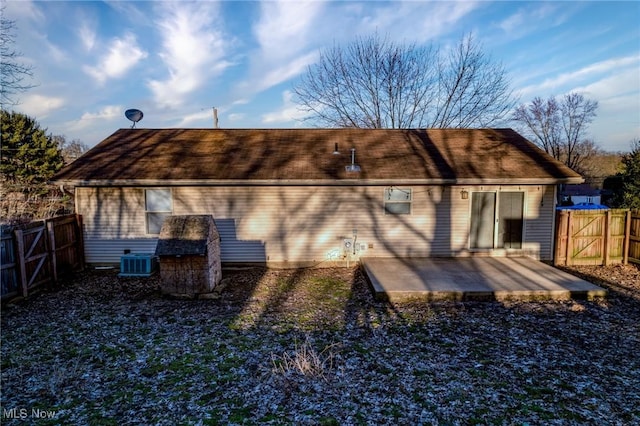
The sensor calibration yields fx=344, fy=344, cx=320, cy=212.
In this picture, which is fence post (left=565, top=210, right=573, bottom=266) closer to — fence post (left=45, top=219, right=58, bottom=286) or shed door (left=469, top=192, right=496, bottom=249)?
shed door (left=469, top=192, right=496, bottom=249)

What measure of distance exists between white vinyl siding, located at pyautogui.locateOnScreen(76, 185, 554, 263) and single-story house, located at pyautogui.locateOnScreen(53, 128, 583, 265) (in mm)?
27

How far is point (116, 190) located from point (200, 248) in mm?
3957

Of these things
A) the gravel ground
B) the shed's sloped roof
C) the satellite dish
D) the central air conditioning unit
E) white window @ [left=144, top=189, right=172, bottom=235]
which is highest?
the satellite dish

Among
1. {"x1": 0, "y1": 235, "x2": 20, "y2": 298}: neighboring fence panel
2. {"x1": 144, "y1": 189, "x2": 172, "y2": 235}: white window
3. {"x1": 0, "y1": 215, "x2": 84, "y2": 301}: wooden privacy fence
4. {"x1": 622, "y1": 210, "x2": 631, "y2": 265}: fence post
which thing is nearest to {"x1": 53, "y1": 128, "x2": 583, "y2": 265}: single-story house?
{"x1": 144, "y1": 189, "x2": 172, "y2": 235}: white window

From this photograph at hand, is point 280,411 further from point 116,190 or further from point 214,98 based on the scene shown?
point 214,98

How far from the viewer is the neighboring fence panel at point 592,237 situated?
908cm

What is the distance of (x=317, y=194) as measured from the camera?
9102mm

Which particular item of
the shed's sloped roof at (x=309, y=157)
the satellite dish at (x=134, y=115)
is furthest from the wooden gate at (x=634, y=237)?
the satellite dish at (x=134, y=115)

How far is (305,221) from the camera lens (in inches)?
360

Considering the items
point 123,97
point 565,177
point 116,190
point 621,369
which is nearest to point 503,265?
point 565,177

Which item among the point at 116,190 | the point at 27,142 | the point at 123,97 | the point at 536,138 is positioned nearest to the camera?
the point at 116,190

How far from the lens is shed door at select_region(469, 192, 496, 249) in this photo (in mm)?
9195

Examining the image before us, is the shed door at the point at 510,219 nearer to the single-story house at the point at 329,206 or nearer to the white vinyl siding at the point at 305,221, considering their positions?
the single-story house at the point at 329,206

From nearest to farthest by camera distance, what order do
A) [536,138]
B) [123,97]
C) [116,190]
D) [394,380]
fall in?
1. [394,380]
2. [116,190]
3. [123,97]
4. [536,138]
